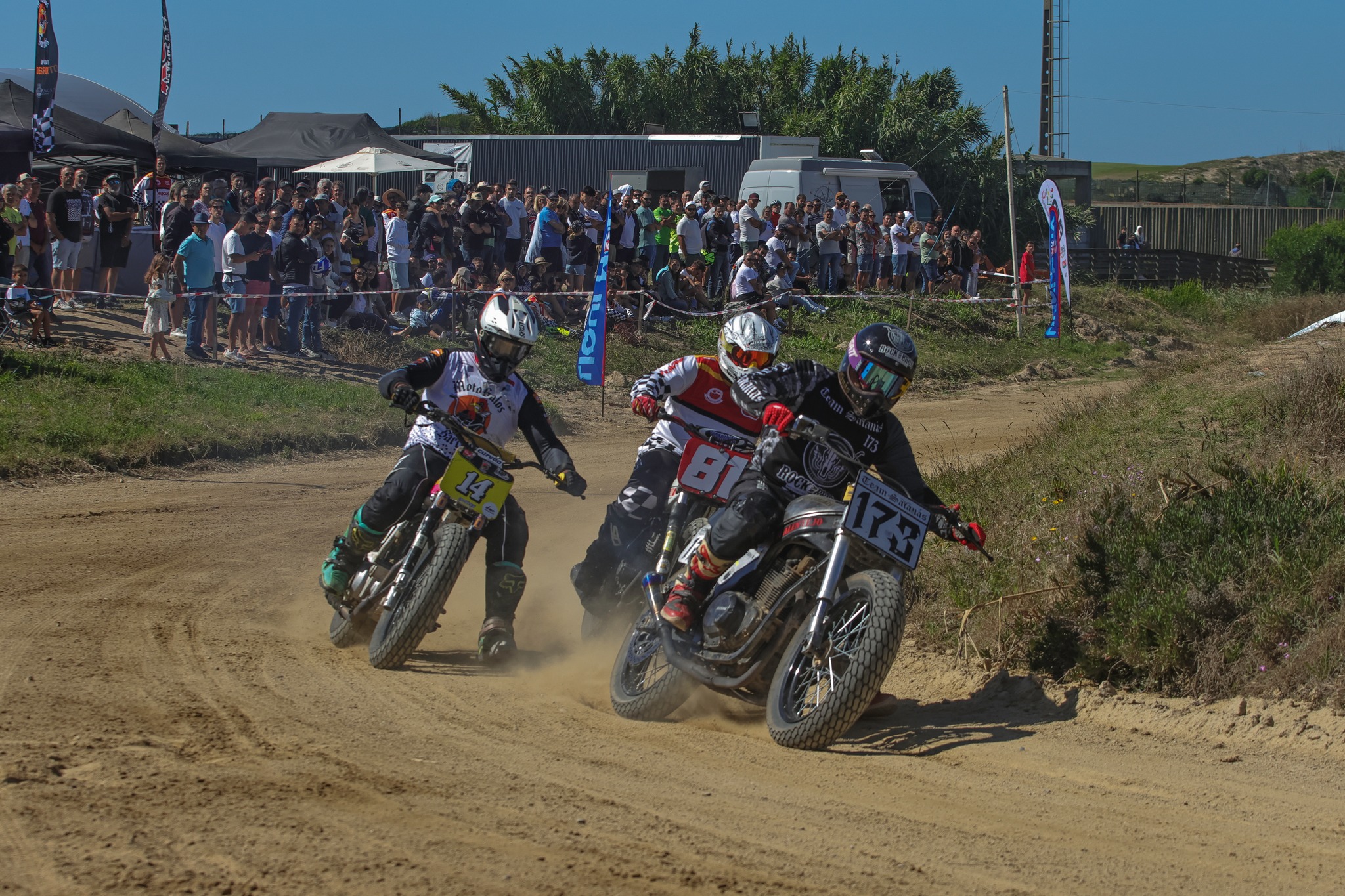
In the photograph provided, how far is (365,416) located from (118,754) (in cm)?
966

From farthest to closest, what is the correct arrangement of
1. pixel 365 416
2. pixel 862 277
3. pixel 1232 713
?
pixel 862 277
pixel 365 416
pixel 1232 713

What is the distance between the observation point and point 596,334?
14695 millimetres

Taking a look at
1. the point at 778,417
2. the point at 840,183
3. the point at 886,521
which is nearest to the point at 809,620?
the point at 886,521

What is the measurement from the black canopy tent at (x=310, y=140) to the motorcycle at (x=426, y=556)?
→ 1809 centimetres

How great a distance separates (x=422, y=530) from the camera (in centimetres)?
654

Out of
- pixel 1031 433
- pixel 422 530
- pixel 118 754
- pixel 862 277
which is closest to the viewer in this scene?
pixel 118 754

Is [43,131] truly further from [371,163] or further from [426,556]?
[426,556]

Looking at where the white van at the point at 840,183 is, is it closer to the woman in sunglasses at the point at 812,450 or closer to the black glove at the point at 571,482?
the black glove at the point at 571,482

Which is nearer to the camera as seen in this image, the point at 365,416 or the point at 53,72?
the point at 365,416

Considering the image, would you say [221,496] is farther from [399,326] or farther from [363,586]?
[399,326]

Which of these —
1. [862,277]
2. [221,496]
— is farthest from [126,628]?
[862,277]

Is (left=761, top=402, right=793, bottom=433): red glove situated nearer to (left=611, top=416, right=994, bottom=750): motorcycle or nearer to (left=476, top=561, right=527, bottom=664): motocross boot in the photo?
(left=611, top=416, right=994, bottom=750): motorcycle

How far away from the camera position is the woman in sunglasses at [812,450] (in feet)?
18.4

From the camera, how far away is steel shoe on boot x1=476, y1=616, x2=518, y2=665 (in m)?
6.76
